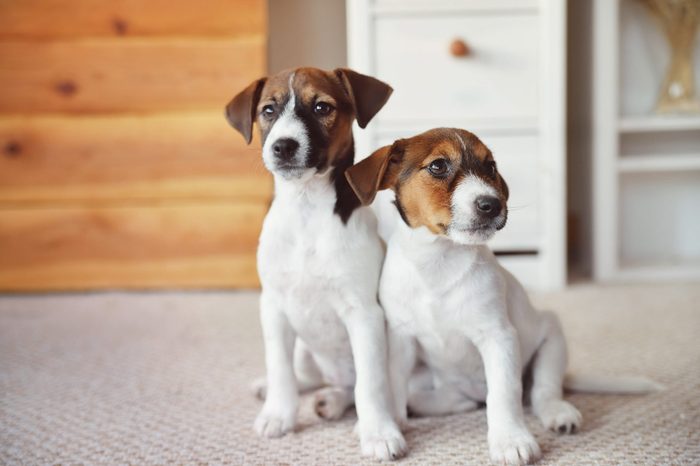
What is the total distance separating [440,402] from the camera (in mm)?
1514

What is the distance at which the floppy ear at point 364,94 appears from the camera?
1.46 meters

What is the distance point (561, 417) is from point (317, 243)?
1.81 ft

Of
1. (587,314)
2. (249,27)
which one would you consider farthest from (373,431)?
(249,27)

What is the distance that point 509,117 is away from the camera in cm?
265

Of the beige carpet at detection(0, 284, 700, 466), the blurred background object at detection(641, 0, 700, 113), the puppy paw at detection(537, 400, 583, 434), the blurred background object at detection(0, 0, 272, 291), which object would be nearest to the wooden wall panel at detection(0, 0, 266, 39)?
the blurred background object at detection(0, 0, 272, 291)

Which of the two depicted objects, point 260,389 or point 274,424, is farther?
point 260,389

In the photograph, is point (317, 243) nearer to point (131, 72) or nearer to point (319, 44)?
point (131, 72)

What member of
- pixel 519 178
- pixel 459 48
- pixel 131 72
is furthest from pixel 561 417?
pixel 131 72

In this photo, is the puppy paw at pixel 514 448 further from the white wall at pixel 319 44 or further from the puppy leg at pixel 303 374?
the white wall at pixel 319 44

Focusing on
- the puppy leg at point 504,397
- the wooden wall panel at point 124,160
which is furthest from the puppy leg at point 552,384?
the wooden wall panel at point 124,160

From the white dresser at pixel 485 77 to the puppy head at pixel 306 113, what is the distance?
1.12 metres

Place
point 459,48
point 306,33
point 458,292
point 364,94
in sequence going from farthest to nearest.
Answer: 1. point 306,33
2. point 459,48
3. point 364,94
4. point 458,292

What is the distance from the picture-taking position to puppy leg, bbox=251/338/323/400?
169 centimetres

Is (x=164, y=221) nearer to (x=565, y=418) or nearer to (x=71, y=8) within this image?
(x=71, y=8)
